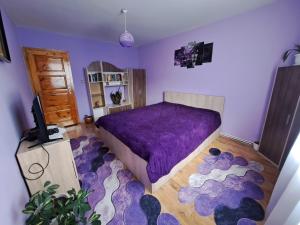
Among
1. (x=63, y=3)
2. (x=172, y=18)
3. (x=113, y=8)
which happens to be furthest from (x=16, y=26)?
(x=172, y=18)

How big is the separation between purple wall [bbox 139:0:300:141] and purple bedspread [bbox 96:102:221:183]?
0.48 metres

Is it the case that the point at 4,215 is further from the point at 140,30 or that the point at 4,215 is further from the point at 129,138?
the point at 140,30

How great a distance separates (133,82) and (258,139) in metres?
3.54

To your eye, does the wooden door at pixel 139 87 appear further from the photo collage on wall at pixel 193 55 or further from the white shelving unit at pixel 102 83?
the photo collage on wall at pixel 193 55

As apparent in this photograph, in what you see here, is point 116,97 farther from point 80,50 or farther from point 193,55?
point 193,55

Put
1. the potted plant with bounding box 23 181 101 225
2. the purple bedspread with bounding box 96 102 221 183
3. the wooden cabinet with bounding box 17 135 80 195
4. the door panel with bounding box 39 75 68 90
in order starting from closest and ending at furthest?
the potted plant with bounding box 23 181 101 225
the wooden cabinet with bounding box 17 135 80 195
the purple bedspread with bounding box 96 102 221 183
the door panel with bounding box 39 75 68 90

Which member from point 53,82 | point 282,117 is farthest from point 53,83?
point 282,117

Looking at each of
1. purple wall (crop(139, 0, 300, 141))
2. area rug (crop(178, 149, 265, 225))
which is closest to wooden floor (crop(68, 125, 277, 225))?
area rug (crop(178, 149, 265, 225))

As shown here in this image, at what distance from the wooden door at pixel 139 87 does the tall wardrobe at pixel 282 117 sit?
344cm

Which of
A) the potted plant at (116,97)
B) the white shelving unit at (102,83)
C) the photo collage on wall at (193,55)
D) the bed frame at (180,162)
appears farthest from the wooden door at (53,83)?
the photo collage on wall at (193,55)

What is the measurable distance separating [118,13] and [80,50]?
1872 millimetres

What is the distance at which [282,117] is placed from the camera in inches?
72.7

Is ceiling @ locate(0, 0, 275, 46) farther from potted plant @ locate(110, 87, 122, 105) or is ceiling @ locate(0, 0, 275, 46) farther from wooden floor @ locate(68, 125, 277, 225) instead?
wooden floor @ locate(68, 125, 277, 225)

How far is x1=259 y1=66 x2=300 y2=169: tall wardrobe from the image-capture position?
1649 millimetres
